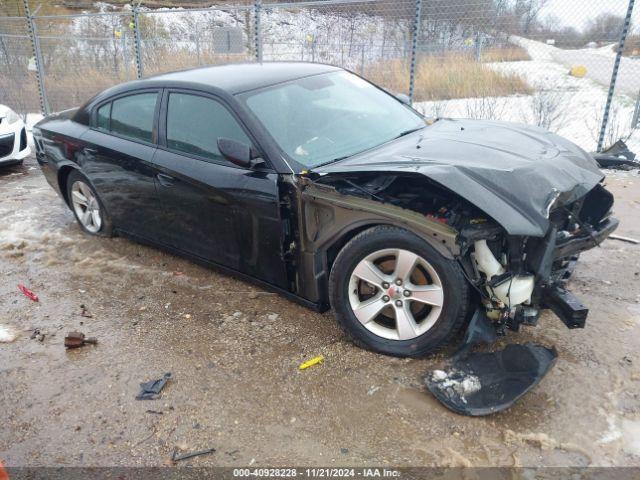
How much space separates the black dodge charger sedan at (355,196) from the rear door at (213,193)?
0.01m

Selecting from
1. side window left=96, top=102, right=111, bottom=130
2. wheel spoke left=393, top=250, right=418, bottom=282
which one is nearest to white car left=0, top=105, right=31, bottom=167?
side window left=96, top=102, right=111, bottom=130

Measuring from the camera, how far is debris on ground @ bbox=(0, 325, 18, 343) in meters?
3.44

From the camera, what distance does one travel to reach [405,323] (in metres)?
2.93

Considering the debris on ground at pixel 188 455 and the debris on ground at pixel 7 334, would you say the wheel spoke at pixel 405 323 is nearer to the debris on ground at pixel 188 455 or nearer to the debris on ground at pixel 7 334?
the debris on ground at pixel 188 455

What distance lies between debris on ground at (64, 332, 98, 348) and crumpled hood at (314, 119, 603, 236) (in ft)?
6.17

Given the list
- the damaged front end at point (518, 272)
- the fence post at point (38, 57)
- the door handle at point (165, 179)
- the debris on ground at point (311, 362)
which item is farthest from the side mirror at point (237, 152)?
the fence post at point (38, 57)

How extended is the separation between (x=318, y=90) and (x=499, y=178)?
65.0 inches

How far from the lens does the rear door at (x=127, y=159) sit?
3.98 m

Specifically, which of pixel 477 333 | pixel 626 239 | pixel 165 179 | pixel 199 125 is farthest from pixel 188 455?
pixel 626 239

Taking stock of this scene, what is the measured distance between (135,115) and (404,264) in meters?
2.62

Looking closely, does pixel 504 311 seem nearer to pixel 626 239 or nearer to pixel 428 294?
pixel 428 294

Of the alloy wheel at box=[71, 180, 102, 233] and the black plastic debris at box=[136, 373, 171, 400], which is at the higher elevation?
the alloy wheel at box=[71, 180, 102, 233]

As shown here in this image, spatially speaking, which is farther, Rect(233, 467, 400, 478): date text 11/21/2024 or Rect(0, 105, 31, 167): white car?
Rect(0, 105, 31, 167): white car

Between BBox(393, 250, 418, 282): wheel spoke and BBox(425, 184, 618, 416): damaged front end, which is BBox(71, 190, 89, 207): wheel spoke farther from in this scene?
BBox(425, 184, 618, 416): damaged front end
